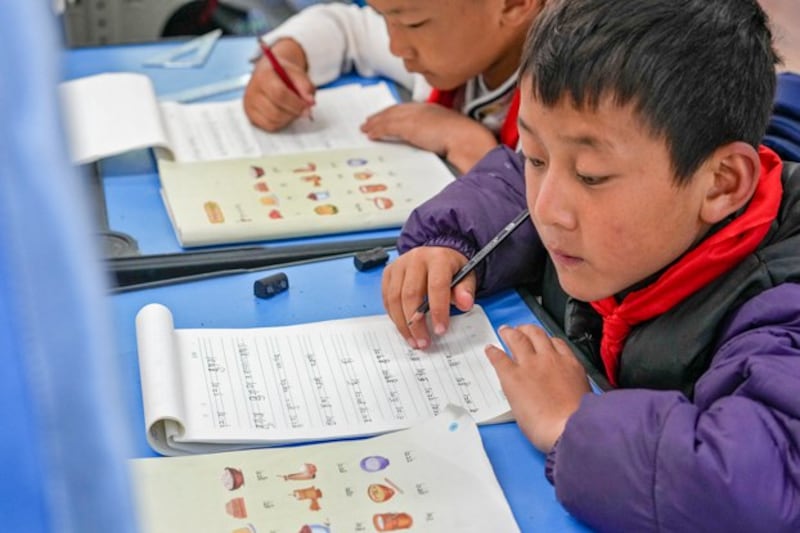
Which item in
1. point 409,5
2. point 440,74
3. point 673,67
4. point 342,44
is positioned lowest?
point 342,44

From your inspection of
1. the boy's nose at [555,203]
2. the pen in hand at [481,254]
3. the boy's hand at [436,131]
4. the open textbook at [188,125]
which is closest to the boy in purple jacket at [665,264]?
the boy's nose at [555,203]

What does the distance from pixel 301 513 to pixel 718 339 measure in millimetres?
352

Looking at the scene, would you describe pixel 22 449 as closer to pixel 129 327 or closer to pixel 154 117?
pixel 129 327

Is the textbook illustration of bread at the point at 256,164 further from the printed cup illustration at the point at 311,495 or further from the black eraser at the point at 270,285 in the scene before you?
the printed cup illustration at the point at 311,495

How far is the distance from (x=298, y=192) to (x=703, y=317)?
57 cm

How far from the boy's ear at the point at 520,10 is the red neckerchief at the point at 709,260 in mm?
503

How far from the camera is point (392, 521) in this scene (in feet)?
2.49

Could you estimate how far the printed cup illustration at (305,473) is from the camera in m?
0.80

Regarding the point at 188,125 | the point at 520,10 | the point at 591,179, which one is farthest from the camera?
the point at 188,125

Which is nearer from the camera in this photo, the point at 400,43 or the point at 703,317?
the point at 703,317

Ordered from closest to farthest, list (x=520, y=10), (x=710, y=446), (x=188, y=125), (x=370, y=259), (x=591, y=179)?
(x=710, y=446)
(x=591, y=179)
(x=370, y=259)
(x=520, y=10)
(x=188, y=125)

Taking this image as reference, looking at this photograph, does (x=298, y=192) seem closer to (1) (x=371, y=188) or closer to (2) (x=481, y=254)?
(1) (x=371, y=188)

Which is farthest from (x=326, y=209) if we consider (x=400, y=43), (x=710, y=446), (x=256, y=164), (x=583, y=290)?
(x=710, y=446)

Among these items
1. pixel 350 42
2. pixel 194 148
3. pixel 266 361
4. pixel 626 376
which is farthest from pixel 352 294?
pixel 350 42
